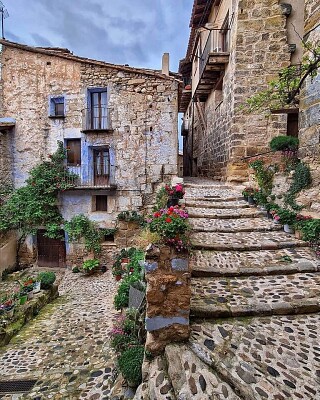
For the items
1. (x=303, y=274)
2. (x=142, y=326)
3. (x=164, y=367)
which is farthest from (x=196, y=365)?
(x=303, y=274)

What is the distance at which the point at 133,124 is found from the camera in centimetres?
1080

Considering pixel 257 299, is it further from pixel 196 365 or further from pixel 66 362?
pixel 66 362

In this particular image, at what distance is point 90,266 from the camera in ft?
34.2

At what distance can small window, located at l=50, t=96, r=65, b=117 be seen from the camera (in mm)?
11234

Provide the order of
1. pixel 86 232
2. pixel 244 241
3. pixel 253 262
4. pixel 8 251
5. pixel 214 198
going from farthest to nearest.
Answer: pixel 8 251 < pixel 86 232 < pixel 214 198 < pixel 244 241 < pixel 253 262

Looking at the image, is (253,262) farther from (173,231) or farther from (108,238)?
(108,238)

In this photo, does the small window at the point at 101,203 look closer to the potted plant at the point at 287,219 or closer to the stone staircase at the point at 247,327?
the stone staircase at the point at 247,327

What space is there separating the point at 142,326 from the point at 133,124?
8.97 metres

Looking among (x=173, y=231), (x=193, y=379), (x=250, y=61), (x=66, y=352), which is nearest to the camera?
(x=193, y=379)

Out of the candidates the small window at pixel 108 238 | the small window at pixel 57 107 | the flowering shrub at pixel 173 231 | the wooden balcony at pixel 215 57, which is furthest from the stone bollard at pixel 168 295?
the small window at pixel 57 107

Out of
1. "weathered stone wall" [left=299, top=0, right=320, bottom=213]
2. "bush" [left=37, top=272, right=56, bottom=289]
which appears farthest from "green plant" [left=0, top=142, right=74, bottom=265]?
"weathered stone wall" [left=299, top=0, right=320, bottom=213]

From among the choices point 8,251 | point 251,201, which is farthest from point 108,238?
point 251,201

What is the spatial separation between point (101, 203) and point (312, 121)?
904cm

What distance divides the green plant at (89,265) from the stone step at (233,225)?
20.7ft
